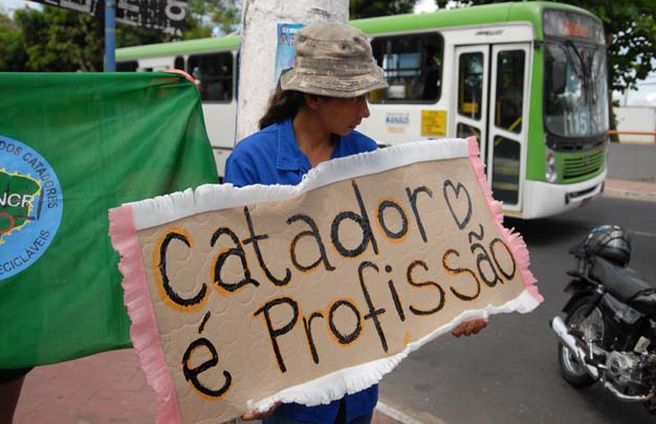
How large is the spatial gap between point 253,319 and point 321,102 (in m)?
0.63

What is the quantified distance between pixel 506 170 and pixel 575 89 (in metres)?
1.37

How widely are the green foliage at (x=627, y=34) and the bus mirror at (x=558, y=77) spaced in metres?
4.42

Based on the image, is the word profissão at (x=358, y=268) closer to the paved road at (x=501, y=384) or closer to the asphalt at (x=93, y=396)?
the asphalt at (x=93, y=396)

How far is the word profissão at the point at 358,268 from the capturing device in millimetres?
1489

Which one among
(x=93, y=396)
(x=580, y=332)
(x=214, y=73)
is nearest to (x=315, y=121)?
(x=93, y=396)

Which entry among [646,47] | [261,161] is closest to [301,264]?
[261,161]

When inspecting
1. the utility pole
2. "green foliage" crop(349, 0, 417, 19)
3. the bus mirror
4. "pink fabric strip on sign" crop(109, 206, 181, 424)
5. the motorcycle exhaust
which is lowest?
the motorcycle exhaust

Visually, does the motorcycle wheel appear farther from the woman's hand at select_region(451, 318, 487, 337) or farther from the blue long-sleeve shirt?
the blue long-sleeve shirt

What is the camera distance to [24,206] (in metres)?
2.09

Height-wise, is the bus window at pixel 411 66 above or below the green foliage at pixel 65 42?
below

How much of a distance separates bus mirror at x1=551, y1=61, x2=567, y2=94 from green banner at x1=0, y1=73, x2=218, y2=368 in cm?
608

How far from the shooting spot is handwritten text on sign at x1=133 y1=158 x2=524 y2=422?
148 cm

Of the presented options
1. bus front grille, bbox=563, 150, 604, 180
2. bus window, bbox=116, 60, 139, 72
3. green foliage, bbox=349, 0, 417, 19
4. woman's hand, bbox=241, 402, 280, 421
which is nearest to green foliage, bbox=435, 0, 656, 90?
green foliage, bbox=349, 0, 417, 19

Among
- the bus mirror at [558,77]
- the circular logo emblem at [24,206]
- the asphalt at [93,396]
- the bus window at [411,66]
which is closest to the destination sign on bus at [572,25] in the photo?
the bus mirror at [558,77]
